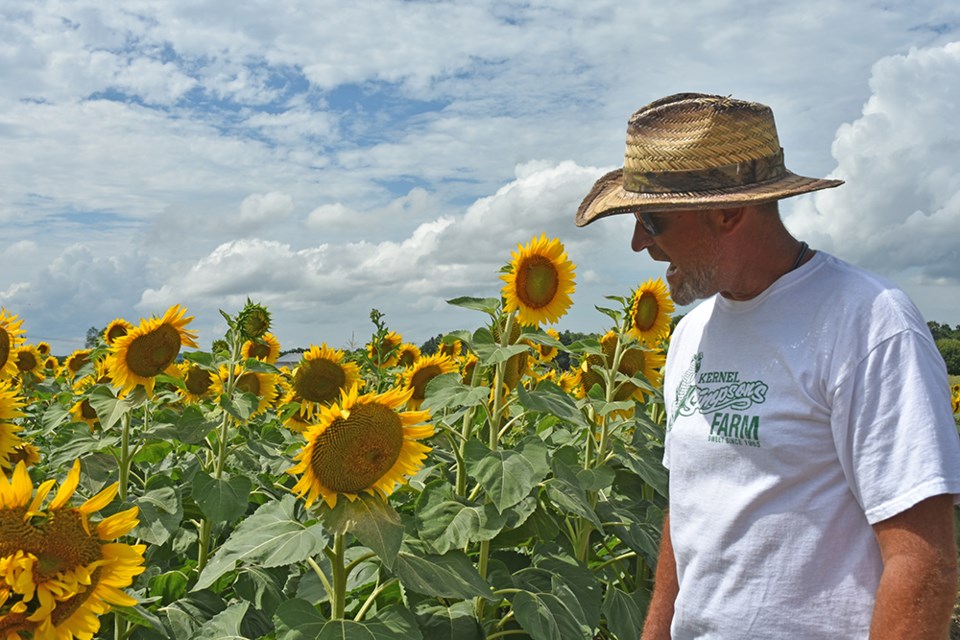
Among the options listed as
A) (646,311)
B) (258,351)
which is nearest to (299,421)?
(258,351)

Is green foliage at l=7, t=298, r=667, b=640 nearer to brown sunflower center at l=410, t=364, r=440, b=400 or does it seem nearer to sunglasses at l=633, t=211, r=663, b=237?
brown sunflower center at l=410, t=364, r=440, b=400

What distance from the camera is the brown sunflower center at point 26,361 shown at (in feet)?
27.4

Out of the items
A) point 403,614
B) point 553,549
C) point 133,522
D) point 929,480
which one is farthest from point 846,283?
point 553,549

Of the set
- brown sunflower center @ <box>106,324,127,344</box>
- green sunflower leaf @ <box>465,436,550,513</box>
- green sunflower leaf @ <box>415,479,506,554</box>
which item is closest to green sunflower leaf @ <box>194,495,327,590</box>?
green sunflower leaf @ <box>415,479,506,554</box>

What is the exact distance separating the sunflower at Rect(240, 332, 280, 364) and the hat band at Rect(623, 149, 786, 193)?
4.36 meters

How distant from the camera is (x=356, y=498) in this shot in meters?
2.74

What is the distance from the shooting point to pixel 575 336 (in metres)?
6.82

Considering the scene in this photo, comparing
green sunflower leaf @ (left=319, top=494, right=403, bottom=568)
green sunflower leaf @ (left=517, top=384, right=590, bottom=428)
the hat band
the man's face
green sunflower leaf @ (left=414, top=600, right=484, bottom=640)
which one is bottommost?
green sunflower leaf @ (left=414, top=600, right=484, bottom=640)

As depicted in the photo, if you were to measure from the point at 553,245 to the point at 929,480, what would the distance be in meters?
2.51

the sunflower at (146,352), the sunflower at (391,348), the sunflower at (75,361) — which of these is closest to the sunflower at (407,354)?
the sunflower at (391,348)

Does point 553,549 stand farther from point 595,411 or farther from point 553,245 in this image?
point 553,245

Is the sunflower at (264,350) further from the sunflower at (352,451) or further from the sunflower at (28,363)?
the sunflower at (352,451)

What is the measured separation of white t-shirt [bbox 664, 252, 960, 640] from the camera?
1.88 m

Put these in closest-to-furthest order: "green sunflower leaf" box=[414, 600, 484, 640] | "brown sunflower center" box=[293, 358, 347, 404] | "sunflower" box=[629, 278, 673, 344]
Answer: "green sunflower leaf" box=[414, 600, 484, 640]
"sunflower" box=[629, 278, 673, 344]
"brown sunflower center" box=[293, 358, 347, 404]
